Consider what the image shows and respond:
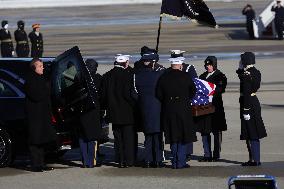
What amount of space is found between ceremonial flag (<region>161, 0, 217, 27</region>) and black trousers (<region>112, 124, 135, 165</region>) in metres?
2.18

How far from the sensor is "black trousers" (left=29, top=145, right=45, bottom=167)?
48.6 feet

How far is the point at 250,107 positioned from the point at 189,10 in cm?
239

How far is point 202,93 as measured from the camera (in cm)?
1503

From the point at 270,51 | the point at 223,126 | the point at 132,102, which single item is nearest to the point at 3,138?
the point at 132,102

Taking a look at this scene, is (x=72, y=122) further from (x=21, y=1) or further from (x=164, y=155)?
(x=21, y=1)

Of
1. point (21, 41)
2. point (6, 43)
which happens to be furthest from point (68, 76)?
point (6, 43)

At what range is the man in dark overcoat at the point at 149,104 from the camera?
14.9m

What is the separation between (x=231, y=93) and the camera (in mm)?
23250

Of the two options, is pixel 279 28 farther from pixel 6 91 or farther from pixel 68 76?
pixel 68 76

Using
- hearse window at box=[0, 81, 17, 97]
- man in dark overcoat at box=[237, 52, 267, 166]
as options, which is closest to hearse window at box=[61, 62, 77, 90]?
hearse window at box=[0, 81, 17, 97]

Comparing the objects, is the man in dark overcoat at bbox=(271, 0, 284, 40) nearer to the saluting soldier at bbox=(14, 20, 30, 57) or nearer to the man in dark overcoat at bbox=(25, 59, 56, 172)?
the saluting soldier at bbox=(14, 20, 30, 57)

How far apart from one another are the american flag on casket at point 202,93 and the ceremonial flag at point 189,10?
1.62 m

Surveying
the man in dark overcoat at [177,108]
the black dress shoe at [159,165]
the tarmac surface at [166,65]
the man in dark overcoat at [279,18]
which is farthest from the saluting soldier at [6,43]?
the man in dark overcoat at [177,108]

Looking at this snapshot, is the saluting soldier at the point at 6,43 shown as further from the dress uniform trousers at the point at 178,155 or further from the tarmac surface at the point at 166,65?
the dress uniform trousers at the point at 178,155
